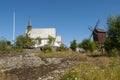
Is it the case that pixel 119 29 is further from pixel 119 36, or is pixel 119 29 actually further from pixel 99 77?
pixel 99 77

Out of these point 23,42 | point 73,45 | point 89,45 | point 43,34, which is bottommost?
point 89,45

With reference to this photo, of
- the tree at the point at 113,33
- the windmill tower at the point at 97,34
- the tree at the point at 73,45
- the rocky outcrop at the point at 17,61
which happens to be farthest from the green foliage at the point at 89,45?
the rocky outcrop at the point at 17,61

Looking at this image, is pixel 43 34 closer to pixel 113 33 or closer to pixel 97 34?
pixel 97 34

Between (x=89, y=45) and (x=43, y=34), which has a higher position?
(x=43, y=34)

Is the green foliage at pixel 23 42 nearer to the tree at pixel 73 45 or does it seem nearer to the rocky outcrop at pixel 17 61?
the tree at pixel 73 45

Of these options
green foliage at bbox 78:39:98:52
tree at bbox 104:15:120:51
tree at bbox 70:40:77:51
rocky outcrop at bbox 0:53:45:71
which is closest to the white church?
tree at bbox 70:40:77:51

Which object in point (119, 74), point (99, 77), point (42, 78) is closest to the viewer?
point (99, 77)

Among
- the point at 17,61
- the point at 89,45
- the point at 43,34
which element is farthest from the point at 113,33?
the point at 43,34

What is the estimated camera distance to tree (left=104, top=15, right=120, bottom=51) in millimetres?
32438

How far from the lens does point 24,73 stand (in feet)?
38.9

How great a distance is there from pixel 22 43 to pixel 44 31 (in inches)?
1058

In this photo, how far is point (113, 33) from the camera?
3309cm

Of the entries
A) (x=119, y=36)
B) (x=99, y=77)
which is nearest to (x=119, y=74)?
(x=99, y=77)

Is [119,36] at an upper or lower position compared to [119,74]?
upper
